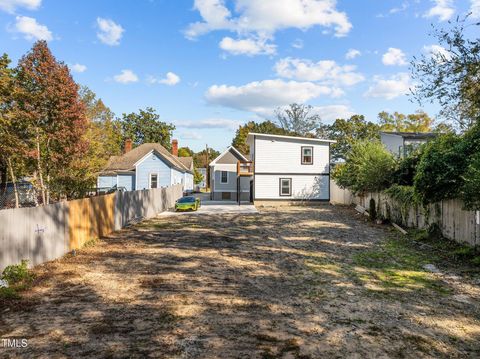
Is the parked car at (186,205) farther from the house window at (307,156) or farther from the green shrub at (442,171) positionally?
the green shrub at (442,171)

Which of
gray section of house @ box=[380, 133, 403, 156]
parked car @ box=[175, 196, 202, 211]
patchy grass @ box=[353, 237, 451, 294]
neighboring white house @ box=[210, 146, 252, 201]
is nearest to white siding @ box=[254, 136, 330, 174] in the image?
parked car @ box=[175, 196, 202, 211]

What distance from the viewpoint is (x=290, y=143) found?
33.2 metres

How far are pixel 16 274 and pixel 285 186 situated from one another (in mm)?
26926

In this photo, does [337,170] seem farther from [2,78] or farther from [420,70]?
[2,78]

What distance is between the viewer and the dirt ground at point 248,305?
505 centimetres

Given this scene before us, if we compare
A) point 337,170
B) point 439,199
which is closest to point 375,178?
point 439,199

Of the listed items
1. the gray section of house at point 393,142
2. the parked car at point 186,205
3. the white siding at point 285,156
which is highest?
the gray section of house at point 393,142

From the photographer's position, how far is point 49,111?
2189 cm

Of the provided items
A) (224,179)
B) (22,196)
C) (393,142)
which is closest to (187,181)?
(224,179)

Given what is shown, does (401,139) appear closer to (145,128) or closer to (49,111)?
(49,111)

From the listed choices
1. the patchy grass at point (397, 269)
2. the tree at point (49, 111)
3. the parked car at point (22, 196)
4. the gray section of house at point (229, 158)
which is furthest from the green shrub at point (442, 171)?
the gray section of house at point (229, 158)

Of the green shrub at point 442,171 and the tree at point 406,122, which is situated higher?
the tree at point 406,122

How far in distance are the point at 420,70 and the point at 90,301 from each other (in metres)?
14.2

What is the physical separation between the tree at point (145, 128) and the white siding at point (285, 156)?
168 ft
